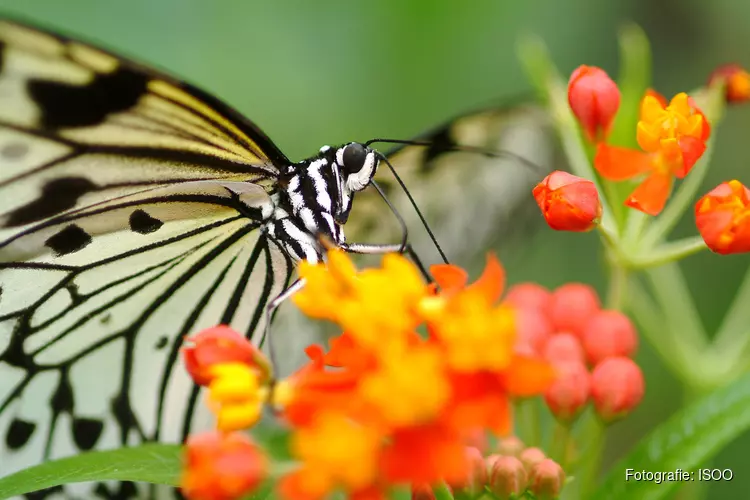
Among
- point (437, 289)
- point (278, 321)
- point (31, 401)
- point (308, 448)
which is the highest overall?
point (278, 321)

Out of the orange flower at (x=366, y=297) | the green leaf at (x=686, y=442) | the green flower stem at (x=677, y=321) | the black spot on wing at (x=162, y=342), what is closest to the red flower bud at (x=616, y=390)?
the green leaf at (x=686, y=442)

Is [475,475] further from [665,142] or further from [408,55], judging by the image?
[408,55]

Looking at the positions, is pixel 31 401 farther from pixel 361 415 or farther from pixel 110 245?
pixel 361 415

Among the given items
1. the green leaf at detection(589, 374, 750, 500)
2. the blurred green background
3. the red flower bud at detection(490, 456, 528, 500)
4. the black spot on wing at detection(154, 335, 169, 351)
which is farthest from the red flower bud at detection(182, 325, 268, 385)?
the blurred green background

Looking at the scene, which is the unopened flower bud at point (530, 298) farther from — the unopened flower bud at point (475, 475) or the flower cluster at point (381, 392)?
the flower cluster at point (381, 392)

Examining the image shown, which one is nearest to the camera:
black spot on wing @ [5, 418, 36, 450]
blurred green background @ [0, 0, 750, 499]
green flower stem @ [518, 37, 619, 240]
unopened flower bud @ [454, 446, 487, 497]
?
unopened flower bud @ [454, 446, 487, 497]

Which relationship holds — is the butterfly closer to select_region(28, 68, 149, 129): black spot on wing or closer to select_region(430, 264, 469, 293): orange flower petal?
select_region(28, 68, 149, 129): black spot on wing

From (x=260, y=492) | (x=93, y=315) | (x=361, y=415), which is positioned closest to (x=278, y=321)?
(x=93, y=315)
